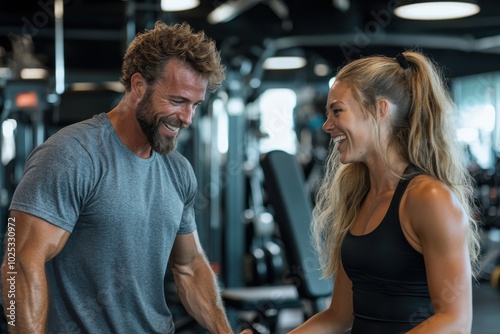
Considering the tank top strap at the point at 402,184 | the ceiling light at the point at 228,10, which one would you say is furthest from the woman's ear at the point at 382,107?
the ceiling light at the point at 228,10

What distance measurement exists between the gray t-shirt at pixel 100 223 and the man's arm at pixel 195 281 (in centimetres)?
22

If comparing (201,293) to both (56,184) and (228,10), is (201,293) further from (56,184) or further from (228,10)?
(228,10)

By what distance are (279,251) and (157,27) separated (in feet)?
15.4

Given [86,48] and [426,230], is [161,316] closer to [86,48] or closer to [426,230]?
[426,230]

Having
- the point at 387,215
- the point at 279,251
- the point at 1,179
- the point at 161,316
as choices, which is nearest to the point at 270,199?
→ the point at 161,316

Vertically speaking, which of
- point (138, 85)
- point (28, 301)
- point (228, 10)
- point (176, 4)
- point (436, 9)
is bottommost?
point (28, 301)

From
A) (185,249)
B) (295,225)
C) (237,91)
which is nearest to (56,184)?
(185,249)

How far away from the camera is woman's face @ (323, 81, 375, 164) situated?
1947 millimetres

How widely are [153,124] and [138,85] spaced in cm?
14

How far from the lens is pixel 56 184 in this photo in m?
1.97

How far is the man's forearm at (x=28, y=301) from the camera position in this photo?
6.31 ft

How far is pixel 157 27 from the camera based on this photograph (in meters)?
2.27

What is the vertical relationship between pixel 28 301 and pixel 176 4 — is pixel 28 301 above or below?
below

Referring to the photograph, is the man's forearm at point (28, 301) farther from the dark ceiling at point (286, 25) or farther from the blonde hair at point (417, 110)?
the dark ceiling at point (286, 25)
